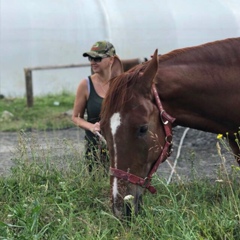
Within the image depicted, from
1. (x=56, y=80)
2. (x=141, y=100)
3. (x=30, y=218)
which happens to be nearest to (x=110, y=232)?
(x=30, y=218)

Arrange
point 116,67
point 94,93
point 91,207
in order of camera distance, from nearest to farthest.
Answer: point 116,67 → point 91,207 → point 94,93

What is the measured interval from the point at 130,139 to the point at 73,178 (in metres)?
1.22

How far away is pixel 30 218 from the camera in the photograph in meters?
4.06

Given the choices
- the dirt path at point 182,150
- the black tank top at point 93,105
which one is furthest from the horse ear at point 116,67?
the dirt path at point 182,150

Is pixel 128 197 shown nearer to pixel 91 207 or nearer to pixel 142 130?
pixel 142 130

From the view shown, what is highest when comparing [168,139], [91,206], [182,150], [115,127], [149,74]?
[149,74]

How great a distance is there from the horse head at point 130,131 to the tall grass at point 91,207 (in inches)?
7.5

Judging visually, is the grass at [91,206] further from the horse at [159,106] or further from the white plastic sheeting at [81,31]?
the white plastic sheeting at [81,31]

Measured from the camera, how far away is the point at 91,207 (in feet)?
15.6

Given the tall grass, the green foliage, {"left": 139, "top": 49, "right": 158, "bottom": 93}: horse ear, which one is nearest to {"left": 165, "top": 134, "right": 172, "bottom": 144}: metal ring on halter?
{"left": 139, "top": 49, "right": 158, "bottom": 93}: horse ear

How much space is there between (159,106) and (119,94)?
0.26 meters

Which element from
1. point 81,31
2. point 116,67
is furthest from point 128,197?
point 81,31

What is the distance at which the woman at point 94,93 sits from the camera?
5207 millimetres

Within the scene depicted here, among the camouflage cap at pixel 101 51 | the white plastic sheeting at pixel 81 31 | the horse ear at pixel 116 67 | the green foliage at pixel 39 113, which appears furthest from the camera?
the white plastic sheeting at pixel 81 31
